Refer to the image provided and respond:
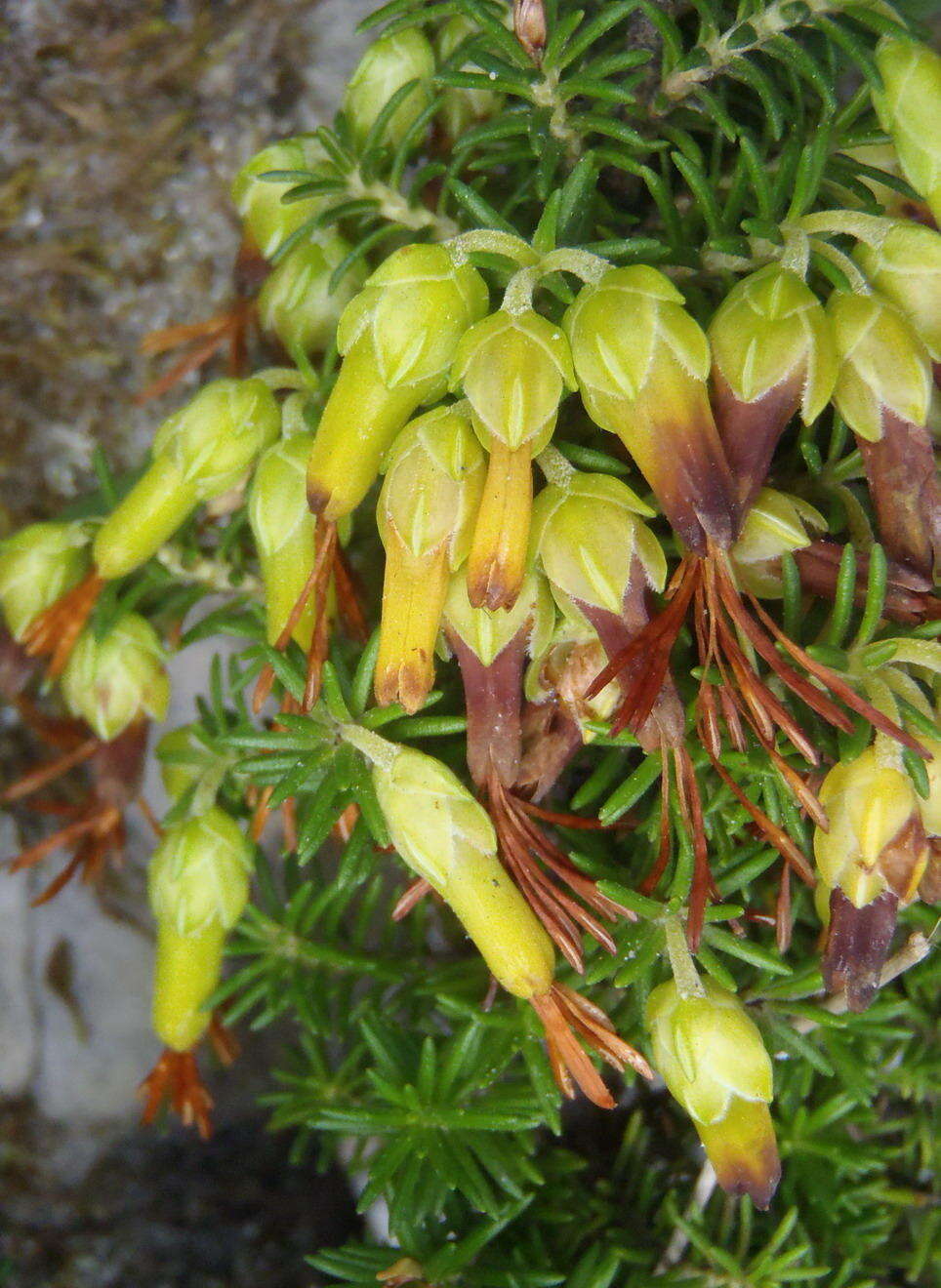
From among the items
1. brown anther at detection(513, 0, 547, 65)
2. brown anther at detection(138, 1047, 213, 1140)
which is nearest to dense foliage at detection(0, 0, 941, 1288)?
brown anther at detection(513, 0, 547, 65)

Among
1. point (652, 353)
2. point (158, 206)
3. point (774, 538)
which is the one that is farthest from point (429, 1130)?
point (158, 206)

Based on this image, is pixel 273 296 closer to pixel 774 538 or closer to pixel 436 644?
pixel 436 644

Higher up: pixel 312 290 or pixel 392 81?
pixel 392 81

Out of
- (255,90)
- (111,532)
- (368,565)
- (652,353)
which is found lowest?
(368,565)

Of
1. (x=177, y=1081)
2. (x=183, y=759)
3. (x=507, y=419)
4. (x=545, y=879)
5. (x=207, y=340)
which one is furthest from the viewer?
(x=207, y=340)

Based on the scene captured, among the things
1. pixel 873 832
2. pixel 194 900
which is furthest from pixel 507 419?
pixel 194 900

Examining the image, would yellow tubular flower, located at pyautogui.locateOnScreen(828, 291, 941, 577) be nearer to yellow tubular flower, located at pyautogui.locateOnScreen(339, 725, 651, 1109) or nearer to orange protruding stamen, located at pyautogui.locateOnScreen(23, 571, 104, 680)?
yellow tubular flower, located at pyautogui.locateOnScreen(339, 725, 651, 1109)

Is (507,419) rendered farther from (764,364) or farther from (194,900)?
(194,900)
